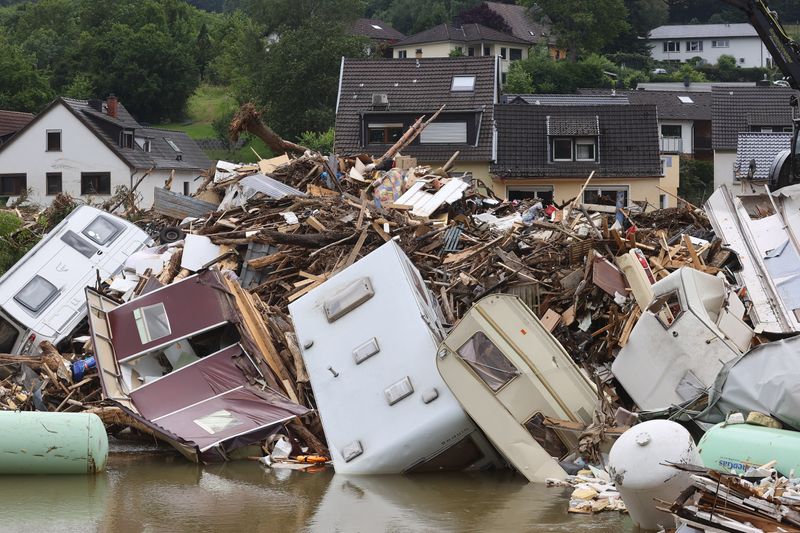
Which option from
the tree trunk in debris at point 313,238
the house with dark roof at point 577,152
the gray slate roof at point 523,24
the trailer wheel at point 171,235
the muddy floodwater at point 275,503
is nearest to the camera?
the muddy floodwater at point 275,503

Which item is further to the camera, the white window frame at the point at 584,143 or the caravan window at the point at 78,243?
the white window frame at the point at 584,143

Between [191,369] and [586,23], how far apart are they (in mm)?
76746

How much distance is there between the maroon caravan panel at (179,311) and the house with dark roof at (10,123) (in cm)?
4402

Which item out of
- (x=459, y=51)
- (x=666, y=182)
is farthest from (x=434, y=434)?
(x=459, y=51)

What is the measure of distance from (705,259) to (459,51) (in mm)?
70546

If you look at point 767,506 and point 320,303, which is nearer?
point 767,506

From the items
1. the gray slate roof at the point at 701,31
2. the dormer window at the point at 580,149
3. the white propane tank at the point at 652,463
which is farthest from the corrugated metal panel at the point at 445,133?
the gray slate roof at the point at 701,31

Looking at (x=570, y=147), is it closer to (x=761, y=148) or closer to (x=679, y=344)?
(x=761, y=148)

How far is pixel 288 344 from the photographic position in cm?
1662

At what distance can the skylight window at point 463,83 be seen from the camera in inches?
1783

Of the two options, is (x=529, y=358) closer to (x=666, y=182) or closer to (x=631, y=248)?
(x=631, y=248)

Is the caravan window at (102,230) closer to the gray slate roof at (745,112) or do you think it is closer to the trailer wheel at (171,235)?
the trailer wheel at (171,235)

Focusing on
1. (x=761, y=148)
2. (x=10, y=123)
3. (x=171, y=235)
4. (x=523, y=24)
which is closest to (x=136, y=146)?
(x=10, y=123)

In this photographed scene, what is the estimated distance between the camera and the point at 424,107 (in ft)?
146
